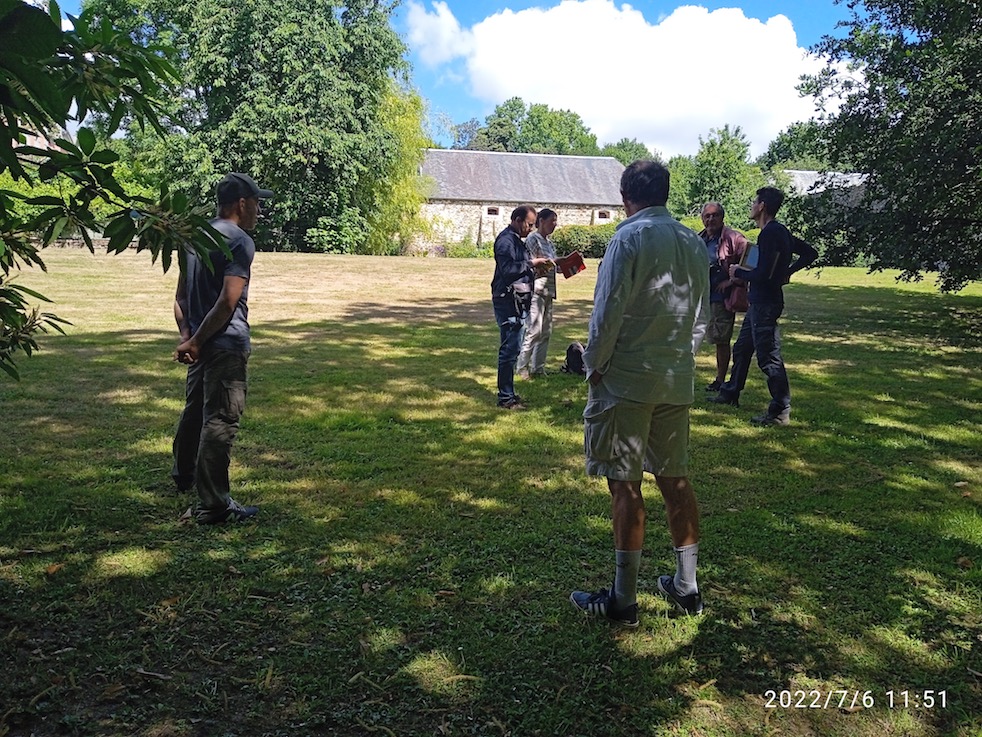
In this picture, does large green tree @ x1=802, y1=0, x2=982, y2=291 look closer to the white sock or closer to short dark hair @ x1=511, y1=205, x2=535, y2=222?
short dark hair @ x1=511, y1=205, x2=535, y2=222

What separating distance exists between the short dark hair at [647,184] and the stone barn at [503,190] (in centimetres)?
5563

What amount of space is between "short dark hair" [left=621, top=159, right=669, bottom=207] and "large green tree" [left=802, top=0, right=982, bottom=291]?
10.9 m

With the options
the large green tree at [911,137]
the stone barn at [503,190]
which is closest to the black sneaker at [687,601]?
the large green tree at [911,137]

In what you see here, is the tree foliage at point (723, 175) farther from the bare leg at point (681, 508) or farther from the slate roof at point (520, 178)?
the bare leg at point (681, 508)

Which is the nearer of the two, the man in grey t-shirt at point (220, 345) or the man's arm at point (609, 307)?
the man's arm at point (609, 307)

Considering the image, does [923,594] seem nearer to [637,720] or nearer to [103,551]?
[637,720]

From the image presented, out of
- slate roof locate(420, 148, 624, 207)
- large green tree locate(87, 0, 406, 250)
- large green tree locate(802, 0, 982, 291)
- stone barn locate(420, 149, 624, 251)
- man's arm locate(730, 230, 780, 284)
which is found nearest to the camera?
man's arm locate(730, 230, 780, 284)

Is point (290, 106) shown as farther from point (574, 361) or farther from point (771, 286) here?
point (771, 286)

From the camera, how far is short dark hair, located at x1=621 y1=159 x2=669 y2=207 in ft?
12.3

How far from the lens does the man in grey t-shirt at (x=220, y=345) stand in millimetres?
4594

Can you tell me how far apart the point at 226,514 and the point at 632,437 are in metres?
2.57

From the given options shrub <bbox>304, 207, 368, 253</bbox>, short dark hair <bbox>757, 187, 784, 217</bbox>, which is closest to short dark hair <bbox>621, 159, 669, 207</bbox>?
short dark hair <bbox>757, 187, 784, 217</bbox>

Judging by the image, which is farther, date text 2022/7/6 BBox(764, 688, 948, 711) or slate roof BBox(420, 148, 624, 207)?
slate roof BBox(420, 148, 624, 207)

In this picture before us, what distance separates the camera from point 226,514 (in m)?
4.82
